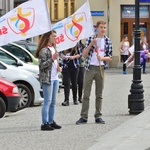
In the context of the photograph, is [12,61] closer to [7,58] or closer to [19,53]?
[7,58]

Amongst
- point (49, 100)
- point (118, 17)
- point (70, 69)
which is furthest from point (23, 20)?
point (118, 17)

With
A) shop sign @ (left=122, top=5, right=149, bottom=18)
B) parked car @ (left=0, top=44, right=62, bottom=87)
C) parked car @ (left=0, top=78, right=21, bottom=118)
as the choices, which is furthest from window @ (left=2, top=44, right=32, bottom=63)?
shop sign @ (left=122, top=5, right=149, bottom=18)

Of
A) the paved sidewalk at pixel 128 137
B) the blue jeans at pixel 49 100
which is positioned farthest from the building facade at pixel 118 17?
the blue jeans at pixel 49 100

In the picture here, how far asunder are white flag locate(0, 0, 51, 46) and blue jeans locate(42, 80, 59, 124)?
1266 mm

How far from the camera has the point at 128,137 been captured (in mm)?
10078

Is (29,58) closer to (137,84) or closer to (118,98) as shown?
(118,98)

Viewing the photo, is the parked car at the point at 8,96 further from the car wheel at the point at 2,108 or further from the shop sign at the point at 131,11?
the shop sign at the point at 131,11

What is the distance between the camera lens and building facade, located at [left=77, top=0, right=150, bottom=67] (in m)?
35.8

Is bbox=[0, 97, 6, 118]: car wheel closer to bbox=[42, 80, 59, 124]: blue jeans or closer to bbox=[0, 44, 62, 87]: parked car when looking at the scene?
bbox=[42, 80, 59, 124]: blue jeans

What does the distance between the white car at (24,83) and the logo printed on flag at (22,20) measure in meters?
3.54

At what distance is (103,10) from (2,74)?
69.4 feet

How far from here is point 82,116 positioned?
12.1 metres

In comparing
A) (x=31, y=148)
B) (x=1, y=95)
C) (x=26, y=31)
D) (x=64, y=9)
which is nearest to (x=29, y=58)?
(x=1, y=95)

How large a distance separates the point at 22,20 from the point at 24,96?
3751mm
